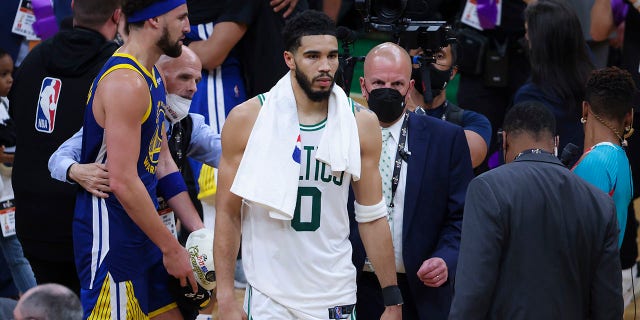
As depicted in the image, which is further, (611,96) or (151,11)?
(611,96)

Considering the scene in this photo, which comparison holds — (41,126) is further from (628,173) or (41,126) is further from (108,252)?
(628,173)

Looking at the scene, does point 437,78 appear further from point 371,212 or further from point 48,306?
point 48,306

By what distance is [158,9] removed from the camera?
15.9ft

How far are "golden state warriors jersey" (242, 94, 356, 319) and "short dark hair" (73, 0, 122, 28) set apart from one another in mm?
1596

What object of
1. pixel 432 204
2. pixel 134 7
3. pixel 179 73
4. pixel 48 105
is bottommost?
pixel 432 204

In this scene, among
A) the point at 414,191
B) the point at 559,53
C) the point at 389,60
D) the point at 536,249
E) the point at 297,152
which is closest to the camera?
the point at 536,249

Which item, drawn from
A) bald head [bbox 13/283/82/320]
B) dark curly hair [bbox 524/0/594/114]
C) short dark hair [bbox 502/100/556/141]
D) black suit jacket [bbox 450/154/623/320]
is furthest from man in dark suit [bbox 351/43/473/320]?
bald head [bbox 13/283/82/320]

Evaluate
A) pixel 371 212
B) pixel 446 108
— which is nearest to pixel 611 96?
pixel 446 108

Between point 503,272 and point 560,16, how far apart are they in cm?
302

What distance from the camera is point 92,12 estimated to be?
5602 millimetres

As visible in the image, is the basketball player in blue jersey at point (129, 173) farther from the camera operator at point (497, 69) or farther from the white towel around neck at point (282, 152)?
the camera operator at point (497, 69)

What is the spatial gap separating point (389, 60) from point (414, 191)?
2.23 ft

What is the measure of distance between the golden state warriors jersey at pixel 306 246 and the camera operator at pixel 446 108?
139 centimetres

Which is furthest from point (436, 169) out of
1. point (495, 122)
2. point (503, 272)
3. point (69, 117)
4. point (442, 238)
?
point (495, 122)
